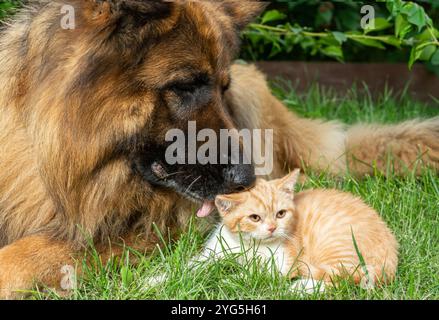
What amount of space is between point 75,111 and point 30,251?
0.56m

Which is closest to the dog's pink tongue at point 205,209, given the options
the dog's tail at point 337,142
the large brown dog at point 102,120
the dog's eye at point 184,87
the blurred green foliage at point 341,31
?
the large brown dog at point 102,120

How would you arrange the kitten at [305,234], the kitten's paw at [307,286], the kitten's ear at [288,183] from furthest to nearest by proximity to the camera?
the kitten's ear at [288,183]
the kitten at [305,234]
the kitten's paw at [307,286]

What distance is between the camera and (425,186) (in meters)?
3.46

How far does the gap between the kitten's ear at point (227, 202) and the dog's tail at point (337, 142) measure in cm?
89

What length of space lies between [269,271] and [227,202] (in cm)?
30

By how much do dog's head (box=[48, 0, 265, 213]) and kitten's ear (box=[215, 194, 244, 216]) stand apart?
0.05 metres

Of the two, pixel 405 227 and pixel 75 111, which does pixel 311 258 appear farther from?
pixel 75 111

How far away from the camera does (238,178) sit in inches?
109

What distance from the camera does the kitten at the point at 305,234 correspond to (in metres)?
2.61

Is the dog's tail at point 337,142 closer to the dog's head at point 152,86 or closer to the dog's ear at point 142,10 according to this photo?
the dog's head at point 152,86

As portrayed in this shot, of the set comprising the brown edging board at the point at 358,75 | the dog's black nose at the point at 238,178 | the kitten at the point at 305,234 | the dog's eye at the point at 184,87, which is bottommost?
the brown edging board at the point at 358,75

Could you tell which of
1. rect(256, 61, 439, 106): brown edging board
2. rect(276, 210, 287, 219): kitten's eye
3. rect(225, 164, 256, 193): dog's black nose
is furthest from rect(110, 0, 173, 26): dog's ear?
rect(256, 61, 439, 106): brown edging board

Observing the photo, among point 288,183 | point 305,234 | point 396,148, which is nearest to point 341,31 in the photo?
point 396,148

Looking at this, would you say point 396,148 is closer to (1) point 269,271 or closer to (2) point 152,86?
(1) point 269,271
